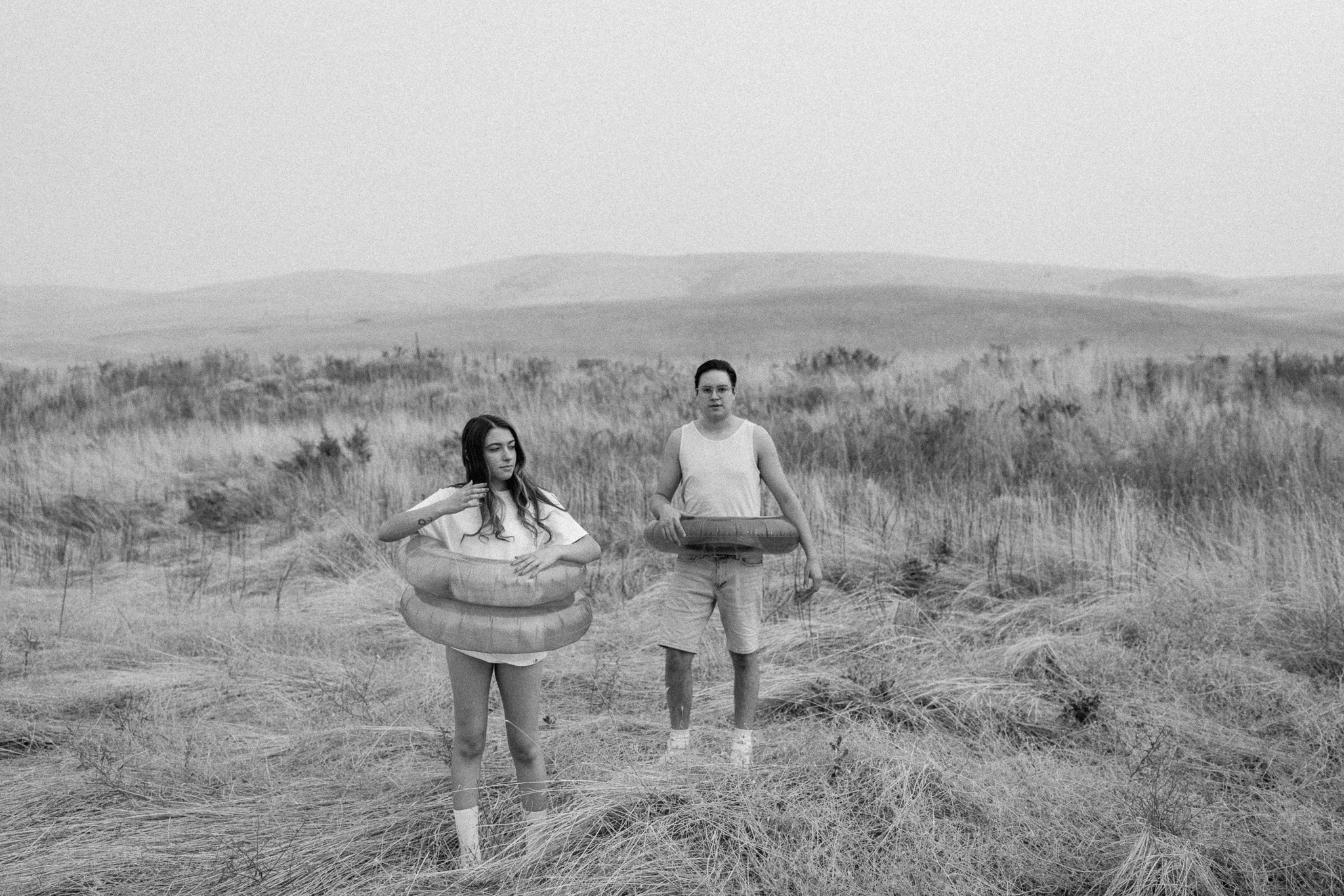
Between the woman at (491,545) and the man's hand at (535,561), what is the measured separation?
0.06 ft

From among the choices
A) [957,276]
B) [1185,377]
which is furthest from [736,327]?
[957,276]

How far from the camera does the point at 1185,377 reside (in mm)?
13945

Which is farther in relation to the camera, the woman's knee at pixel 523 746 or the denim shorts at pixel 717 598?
the denim shorts at pixel 717 598

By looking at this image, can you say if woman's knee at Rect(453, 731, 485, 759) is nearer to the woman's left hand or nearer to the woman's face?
the woman's left hand

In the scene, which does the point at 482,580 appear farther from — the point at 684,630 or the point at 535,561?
the point at 684,630

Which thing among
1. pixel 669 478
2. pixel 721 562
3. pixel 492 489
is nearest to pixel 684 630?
pixel 721 562

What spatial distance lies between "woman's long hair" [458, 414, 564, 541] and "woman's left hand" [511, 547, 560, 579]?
6.0 inches

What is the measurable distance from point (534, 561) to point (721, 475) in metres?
1.18

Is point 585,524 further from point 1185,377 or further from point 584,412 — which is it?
point 1185,377

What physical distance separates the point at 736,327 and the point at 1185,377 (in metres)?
24.1

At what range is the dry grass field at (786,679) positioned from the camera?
3348mm

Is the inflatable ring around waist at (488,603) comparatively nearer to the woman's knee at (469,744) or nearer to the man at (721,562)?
the woman's knee at (469,744)

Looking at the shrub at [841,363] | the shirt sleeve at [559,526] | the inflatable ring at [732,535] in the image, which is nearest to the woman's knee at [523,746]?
the shirt sleeve at [559,526]

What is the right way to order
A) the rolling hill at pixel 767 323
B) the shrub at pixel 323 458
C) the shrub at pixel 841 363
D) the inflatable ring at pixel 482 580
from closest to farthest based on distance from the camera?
the inflatable ring at pixel 482 580 < the shrub at pixel 323 458 < the shrub at pixel 841 363 < the rolling hill at pixel 767 323
